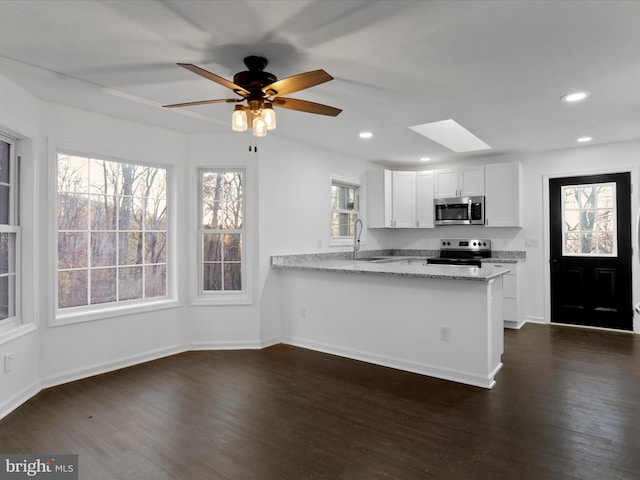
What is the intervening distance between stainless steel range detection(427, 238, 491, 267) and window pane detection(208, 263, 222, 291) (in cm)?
308

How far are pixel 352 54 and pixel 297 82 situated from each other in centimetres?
50

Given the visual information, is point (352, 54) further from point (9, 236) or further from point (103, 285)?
point (103, 285)

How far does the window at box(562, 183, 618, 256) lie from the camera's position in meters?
5.02

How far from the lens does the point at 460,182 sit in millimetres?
5859

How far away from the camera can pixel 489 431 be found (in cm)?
245

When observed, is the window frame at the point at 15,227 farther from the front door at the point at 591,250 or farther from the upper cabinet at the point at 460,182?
the front door at the point at 591,250

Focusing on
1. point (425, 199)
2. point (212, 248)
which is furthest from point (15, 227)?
point (425, 199)

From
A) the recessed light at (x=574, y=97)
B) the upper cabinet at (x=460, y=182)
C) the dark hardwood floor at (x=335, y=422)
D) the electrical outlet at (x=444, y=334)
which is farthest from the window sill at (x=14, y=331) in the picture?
the upper cabinet at (x=460, y=182)

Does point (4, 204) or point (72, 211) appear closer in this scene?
point (4, 204)

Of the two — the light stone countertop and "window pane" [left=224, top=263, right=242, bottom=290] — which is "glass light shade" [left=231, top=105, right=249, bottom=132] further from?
"window pane" [left=224, top=263, right=242, bottom=290]

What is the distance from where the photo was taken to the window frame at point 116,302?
131 inches

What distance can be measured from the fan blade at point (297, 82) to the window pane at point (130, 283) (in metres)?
2.41

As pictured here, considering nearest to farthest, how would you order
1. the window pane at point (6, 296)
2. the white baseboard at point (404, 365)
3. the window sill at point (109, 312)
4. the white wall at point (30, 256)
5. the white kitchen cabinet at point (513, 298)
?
the white wall at point (30, 256) → the window pane at point (6, 296) → the white baseboard at point (404, 365) → the window sill at point (109, 312) → the white kitchen cabinet at point (513, 298)

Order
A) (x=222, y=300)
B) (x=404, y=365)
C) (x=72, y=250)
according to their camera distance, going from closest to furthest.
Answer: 1. (x=72, y=250)
2. (x=404, y=365)
3. (x=222, y=300)
